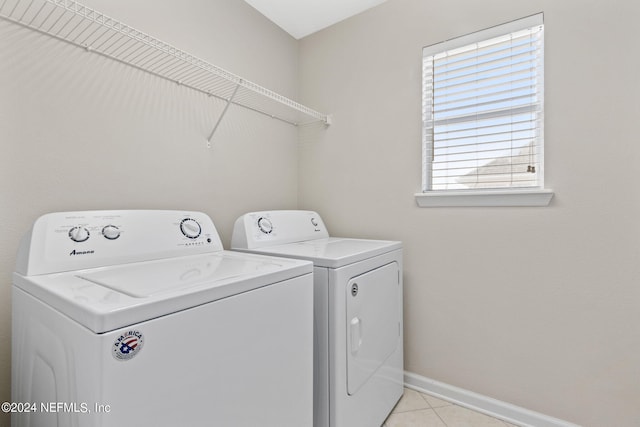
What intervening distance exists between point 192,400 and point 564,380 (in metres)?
1.64

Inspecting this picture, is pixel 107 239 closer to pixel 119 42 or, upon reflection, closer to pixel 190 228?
pixel 190 228

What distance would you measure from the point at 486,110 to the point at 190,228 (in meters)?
1.62

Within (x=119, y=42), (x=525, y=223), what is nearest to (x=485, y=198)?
(x=525, y=223)

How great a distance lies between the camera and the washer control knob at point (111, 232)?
1094mm

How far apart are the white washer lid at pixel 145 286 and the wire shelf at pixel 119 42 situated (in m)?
0.83

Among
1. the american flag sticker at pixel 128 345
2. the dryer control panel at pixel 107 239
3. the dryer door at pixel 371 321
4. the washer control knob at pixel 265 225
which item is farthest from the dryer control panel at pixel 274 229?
the american flag sticker at pixel 128 345

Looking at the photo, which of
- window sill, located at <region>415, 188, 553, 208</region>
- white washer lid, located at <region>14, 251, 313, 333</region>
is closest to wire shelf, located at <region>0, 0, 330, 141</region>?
white washer lid, located at <region>14, 251, 313, 333</region>

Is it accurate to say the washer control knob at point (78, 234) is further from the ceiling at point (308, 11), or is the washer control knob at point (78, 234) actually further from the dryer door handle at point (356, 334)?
the ceiling at point (308, 11)

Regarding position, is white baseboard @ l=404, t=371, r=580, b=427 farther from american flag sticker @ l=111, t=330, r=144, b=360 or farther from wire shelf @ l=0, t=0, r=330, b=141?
wire shelf @ l=0, t=0, r=330, b=141

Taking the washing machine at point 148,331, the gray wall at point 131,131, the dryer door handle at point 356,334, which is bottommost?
the dryer door handle at point 356,334

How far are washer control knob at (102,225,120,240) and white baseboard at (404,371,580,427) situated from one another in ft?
5.64

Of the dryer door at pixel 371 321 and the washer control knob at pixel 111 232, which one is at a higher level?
the washer control knob at pixel 111 232

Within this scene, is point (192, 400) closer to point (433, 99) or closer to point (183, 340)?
point (183, 340)

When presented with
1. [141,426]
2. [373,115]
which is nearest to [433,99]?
[373,115]
